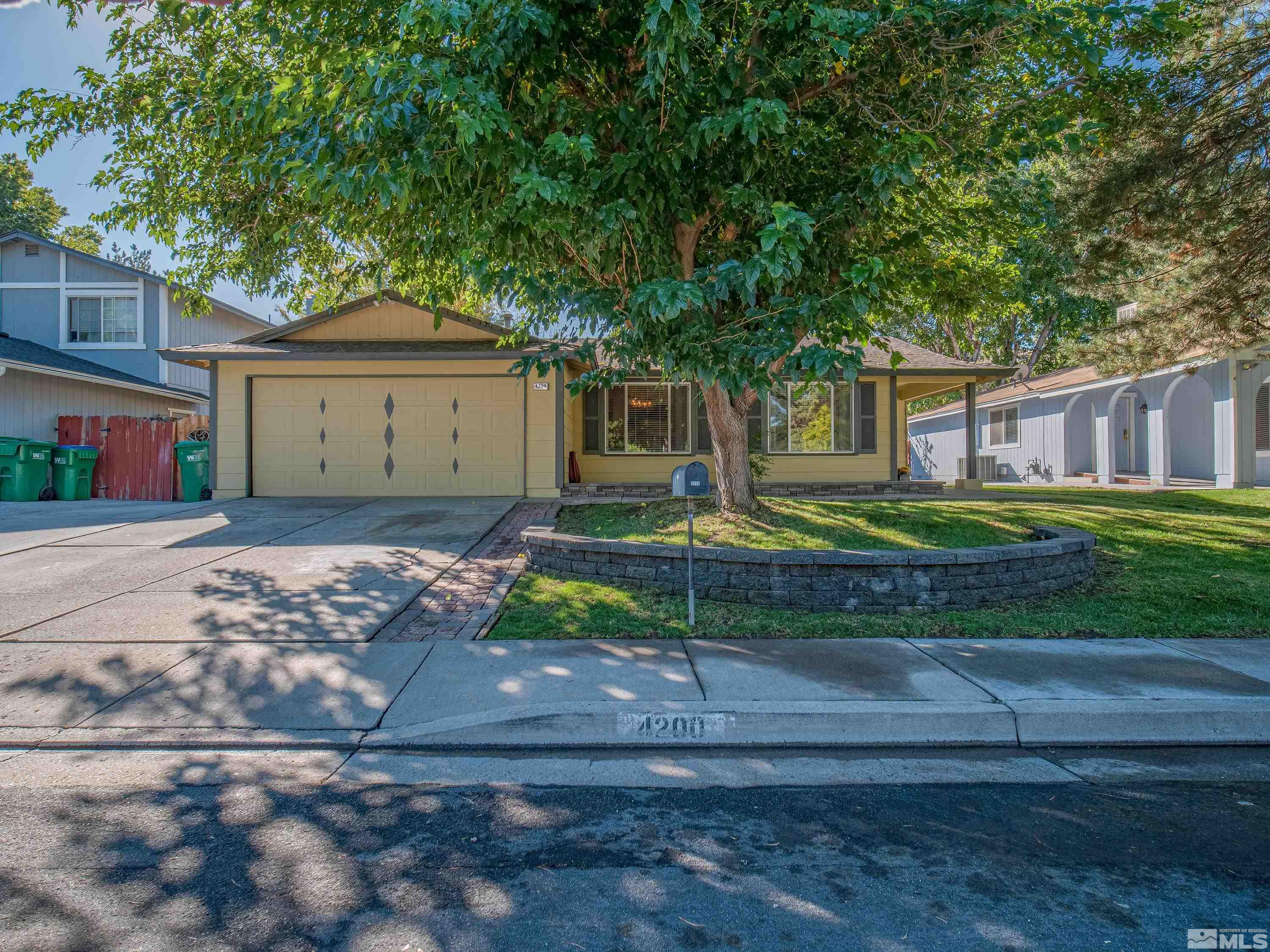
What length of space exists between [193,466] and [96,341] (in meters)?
8.35

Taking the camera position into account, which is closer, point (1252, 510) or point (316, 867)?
point (316, 867)

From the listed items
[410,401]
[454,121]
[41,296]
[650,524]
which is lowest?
[650,524]

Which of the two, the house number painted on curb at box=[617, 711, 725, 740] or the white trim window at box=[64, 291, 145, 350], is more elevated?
the white trim window at box=[64, 291, 145, 350]

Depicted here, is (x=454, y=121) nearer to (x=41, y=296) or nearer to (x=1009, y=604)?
(x=1009, y=604)

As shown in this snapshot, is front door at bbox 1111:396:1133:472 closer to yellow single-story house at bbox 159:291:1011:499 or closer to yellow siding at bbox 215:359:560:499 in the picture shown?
yellow single-story house at bbox 159:291:1011:499

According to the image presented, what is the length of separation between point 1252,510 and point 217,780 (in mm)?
14675

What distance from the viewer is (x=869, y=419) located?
15.5 meters

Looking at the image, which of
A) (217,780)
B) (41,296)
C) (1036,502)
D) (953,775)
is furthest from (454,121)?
(41,296)

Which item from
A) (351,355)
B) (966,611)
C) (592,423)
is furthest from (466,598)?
(592,423)

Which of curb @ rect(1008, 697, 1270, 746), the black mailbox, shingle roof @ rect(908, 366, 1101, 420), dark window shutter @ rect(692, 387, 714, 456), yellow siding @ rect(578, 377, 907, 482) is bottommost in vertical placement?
curb @ rect(1008, 697, 1270, 746)

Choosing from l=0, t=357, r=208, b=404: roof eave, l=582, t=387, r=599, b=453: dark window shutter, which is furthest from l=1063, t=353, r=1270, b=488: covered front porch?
l=0, t=357, r=208, b=404: roof eave

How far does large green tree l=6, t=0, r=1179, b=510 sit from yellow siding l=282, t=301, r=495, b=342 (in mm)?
5643

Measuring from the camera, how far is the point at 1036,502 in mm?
12469

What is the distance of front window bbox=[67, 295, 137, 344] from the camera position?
19.4 metres
